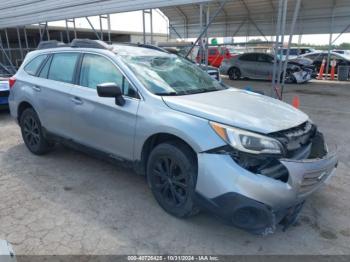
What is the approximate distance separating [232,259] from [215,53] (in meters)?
22.1

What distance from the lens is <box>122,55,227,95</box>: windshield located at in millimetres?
3576

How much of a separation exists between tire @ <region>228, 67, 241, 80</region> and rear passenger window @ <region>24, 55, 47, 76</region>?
1426 centimetres

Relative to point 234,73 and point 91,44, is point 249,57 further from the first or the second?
point 91,44

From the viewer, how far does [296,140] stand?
2.99 meters

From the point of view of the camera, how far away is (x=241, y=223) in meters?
2.80

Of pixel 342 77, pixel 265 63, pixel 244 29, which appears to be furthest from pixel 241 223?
Result: pixel 244 29

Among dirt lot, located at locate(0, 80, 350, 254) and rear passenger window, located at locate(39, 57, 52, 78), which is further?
rear passenger window, located at locate(39, 57, 52, 78)

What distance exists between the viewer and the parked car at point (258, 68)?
52.0ft

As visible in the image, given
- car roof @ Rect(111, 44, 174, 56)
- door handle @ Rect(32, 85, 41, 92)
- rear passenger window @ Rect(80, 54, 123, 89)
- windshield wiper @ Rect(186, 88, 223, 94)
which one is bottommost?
door handle @ Rect(32, 85, 41, 92)

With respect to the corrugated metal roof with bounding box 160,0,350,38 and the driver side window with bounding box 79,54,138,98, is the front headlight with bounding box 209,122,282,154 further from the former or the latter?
the corrugated metal roof with bounding box 160,0,350,38

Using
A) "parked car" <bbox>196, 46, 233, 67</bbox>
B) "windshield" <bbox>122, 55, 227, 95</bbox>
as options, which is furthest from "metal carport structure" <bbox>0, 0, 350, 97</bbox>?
"windshield" <bbox>122, 55, 227, 95</bbox>

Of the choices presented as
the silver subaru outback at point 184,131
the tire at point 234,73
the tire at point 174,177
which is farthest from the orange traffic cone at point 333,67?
the tire at point 174,177

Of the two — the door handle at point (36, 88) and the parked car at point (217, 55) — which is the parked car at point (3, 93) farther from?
the parked car at point (217, 55)

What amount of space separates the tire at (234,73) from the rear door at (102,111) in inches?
583
